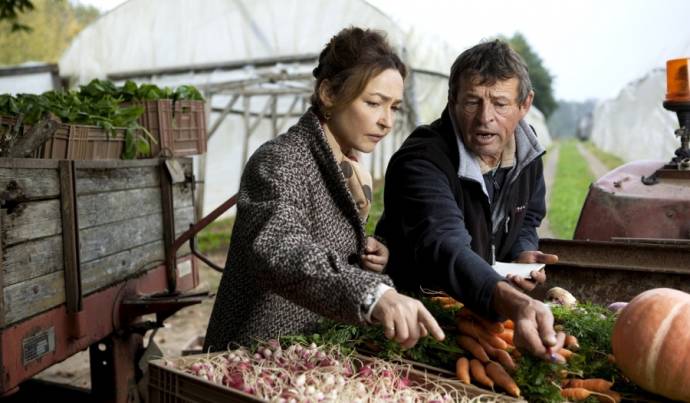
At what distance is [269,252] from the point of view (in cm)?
176

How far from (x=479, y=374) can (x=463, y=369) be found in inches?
2.0

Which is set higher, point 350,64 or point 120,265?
point 350,64

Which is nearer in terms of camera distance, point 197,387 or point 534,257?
point 197,387

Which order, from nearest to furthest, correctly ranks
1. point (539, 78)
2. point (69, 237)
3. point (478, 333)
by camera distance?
point (478, 333) → point (69, 237) → point (539, 78)

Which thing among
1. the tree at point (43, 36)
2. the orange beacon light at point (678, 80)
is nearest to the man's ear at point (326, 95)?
the orange beacon light at point (678, 80)

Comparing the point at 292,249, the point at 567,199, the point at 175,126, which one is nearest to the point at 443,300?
the point at 292,249

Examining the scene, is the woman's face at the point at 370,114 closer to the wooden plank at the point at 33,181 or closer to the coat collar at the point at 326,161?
the coat collar at the point at 326,161

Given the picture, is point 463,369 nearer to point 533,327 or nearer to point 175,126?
point 533,327

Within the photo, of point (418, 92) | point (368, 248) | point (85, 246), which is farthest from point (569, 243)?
point (418, 92)

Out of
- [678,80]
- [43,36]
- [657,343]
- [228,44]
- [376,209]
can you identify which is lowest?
[376,209]

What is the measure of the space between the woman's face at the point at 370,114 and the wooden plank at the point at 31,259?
162 centimetres

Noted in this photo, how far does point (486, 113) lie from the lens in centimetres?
243

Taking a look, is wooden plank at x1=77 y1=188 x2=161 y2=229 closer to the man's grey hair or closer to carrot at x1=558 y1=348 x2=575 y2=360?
the man's grey hair

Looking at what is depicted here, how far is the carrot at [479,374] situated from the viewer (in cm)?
176
